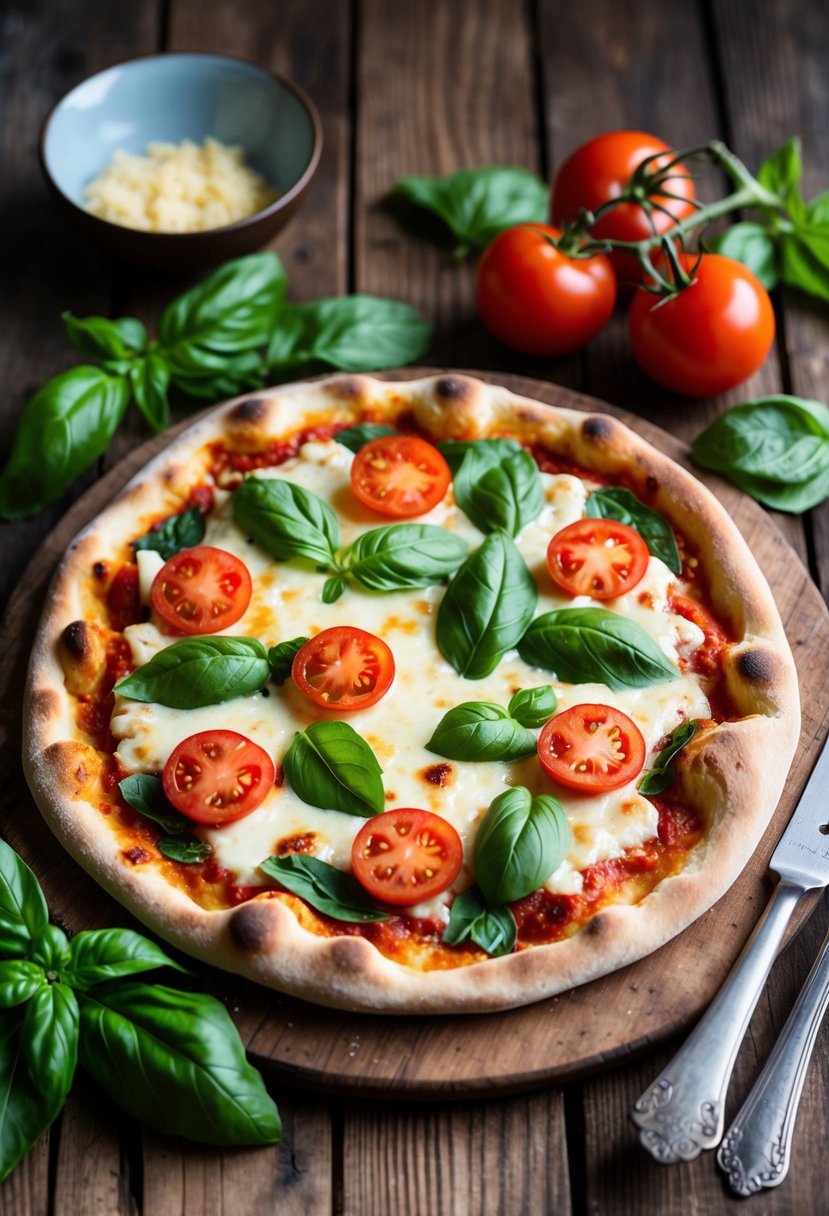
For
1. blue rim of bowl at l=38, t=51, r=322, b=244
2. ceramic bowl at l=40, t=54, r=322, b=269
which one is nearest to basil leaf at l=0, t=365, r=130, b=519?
blue rim of bowl at l=38, t=51, r=322, b=244

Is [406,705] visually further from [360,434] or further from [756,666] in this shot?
[360,434]

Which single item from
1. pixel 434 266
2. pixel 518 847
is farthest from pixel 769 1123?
pixel 434 266

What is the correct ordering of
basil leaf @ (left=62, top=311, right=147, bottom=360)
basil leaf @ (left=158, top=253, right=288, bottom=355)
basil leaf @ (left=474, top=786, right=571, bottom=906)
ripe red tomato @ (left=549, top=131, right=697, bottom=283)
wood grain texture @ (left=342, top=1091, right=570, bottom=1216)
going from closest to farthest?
wood grain texture @ (left=342, top=1091, right=570, bottom=1216)
basil leaf @ (left=474, top=786, right=571, bottom=906)
basil leaf @ (left=62, top=311, right=147, bottom=360)
basil leaf @ (left=158, top=253, right=288, bottom=355)
ripe red tomato @ (left=549, top=131, right=697, bottom=283)

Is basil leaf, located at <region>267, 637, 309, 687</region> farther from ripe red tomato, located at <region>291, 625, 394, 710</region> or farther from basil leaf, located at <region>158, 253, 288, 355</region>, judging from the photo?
basil leaf, located at <region>158, 253, 288, 355</region>

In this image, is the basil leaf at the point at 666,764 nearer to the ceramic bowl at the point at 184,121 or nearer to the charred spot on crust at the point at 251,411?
the charred spot on crust at the point at 251,411

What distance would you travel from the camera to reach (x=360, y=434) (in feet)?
14.4

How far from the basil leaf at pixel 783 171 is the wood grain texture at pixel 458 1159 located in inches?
141

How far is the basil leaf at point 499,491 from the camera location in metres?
4.09

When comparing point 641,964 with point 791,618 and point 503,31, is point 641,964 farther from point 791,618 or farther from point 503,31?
point 503,31

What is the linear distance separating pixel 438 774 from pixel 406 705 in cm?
25

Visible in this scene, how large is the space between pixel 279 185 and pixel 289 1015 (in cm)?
333

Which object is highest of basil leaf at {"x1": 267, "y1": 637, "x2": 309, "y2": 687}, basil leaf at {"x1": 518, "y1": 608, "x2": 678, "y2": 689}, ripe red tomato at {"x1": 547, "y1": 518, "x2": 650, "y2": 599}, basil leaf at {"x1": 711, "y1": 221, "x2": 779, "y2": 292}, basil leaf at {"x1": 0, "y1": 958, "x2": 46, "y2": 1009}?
basil leaf at {"x1": 711, "y1": 221, "x2": 779, "y2": 292}

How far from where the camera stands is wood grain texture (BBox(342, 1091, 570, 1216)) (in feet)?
10.5

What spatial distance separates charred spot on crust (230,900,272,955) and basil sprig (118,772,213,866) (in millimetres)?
265
